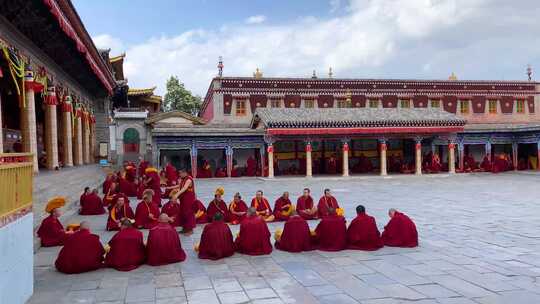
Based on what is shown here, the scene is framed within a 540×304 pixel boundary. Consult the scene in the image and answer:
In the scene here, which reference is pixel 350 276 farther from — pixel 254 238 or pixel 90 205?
pixel 90 205

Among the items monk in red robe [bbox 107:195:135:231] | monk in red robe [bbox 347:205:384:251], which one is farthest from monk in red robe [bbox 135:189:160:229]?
monk in red robe [bbox 347:205:384:251]

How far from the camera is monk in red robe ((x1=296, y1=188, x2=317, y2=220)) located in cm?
1046

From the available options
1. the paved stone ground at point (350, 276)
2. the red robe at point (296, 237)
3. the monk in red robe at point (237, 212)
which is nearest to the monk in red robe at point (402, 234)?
the paved stone ground at point (350, 276)

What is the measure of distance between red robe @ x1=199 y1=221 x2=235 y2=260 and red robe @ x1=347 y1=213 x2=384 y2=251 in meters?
2.21

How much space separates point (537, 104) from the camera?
35000 millimetres

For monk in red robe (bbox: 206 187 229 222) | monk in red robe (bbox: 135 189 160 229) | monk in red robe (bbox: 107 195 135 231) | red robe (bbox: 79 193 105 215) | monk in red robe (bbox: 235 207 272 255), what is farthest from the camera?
red robe (bbox: 79 193 105 215)

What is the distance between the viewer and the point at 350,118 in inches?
929

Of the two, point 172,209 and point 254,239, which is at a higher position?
point 172,209

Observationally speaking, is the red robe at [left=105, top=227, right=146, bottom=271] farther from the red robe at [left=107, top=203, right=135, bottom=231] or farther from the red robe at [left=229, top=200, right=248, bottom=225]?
the red robe at [left=229, top=200, right=248, bottom=225]

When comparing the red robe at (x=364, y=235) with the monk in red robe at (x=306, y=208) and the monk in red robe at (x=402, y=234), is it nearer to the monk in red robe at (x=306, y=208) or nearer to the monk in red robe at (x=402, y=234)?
the monk in red robe at (x=402, y=234)

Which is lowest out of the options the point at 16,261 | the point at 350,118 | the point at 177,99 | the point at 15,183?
the point at 16,261

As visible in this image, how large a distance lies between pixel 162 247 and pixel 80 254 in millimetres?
1171

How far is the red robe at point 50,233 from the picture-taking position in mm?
7730

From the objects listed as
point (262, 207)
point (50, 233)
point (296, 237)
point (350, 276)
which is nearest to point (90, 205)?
point (50, 233)
